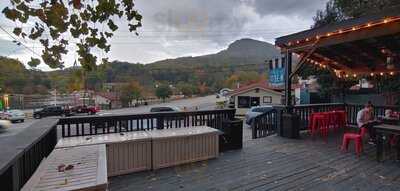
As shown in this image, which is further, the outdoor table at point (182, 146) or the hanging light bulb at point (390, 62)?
the hanging light bulb at point (390, 62)

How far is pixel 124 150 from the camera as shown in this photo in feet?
12.5

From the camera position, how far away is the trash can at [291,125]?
659 cm

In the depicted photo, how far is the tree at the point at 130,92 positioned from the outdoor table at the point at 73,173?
131 ft

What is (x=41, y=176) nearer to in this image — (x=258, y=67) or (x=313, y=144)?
(x=313, y=144)

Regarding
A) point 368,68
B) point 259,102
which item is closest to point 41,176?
point 368,68

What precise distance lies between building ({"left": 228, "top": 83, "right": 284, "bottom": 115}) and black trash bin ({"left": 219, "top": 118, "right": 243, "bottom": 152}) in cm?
2060

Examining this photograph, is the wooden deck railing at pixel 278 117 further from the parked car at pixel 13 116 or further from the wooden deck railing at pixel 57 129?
the parked car at pixel 13 116

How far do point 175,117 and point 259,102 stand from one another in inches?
893

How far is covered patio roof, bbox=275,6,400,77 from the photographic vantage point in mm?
4461

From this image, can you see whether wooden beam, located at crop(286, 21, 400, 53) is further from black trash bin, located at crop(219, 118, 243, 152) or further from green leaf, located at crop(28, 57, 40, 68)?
green leaf, located at crop(28, 57, 40, 68)

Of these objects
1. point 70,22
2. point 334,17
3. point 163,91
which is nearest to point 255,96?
point 334,17

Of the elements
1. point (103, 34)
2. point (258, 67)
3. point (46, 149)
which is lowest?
point (46, 149)

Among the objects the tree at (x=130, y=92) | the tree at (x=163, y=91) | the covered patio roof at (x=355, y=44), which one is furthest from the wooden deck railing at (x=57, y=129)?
the tree at (x=163, y=91)

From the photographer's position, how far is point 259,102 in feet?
87.4
